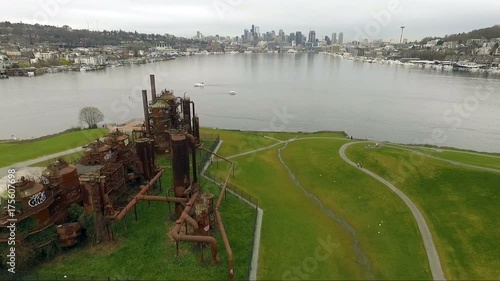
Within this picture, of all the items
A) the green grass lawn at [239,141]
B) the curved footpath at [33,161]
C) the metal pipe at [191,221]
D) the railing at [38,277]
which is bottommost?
Answer: the railing at [38,277]

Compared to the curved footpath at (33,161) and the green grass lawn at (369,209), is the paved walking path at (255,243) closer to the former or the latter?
the green grass lawn at (369,209)

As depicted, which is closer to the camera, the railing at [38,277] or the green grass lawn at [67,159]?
the railing at [38,277]

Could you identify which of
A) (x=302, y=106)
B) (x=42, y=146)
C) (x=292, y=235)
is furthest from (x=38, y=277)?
Answer: (x=302, y=106)

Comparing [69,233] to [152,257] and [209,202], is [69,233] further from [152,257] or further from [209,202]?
[209,202]

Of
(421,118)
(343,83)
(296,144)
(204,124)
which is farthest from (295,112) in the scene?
(343,83)

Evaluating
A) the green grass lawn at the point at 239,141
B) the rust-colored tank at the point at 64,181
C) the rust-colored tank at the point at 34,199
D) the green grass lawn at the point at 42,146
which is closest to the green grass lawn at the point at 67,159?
the green grass lawn at the point at 42,146

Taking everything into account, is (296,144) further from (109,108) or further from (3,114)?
(3,114)

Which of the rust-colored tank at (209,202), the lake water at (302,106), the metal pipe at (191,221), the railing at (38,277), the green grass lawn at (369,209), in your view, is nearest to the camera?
the railing at (38,277)
